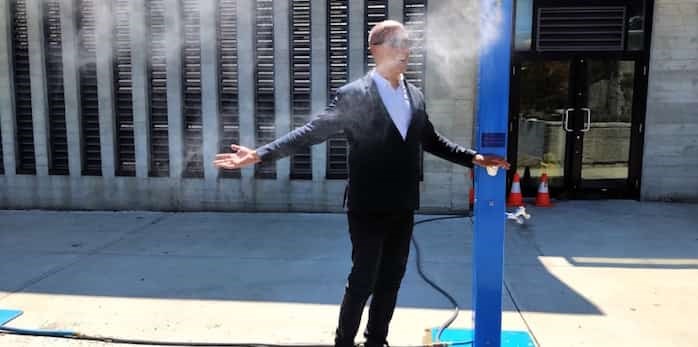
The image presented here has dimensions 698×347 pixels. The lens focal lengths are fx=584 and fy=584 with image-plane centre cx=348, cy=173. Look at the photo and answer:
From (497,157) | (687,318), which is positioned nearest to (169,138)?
(497,157)

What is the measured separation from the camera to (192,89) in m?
6.68

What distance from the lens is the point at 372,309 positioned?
2906 millimetres

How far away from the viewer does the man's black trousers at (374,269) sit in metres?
2.67

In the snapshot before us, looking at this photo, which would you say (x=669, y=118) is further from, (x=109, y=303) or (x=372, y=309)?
(x=109, y=303)

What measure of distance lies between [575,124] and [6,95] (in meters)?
6.83

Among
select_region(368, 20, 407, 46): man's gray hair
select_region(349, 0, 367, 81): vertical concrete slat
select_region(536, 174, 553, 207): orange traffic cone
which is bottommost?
select_region(536, 174, 553, 207): orange traffic cone

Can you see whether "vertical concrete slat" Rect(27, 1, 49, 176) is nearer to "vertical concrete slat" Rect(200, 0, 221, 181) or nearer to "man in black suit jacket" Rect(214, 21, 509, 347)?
"vertical concrete slat" Rect(200, 0, 221, 181)

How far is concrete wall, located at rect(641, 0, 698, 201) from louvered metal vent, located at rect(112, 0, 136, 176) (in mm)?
6140

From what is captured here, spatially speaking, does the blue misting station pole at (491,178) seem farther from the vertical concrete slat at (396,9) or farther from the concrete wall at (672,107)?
the concrete wall at (672,107)

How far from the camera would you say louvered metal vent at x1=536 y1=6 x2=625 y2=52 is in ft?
22.9

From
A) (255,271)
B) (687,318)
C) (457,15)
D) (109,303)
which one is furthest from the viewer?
(457,15)

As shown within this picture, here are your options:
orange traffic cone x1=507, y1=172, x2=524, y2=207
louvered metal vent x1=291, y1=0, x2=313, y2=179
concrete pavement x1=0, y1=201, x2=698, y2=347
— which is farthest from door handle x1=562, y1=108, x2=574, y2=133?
louvered metal vent x1=291, y1=0, x2=313, y2=179

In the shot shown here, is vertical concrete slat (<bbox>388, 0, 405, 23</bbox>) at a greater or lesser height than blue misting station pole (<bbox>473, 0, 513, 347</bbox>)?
greater

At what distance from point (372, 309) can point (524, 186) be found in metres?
5.02
